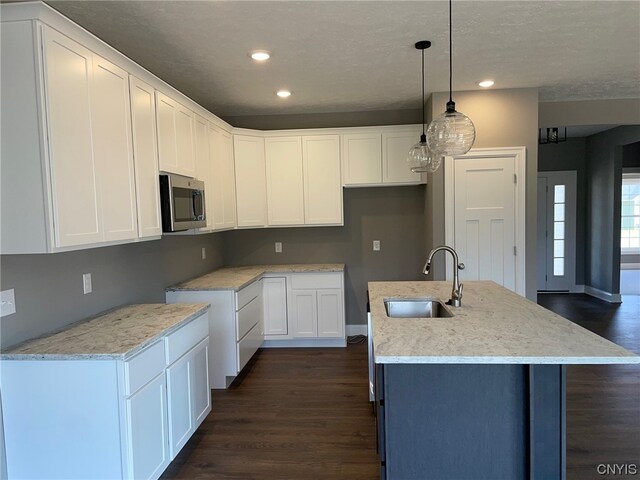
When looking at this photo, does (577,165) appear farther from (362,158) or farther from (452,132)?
(452,132)

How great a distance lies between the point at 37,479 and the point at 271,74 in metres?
3.14

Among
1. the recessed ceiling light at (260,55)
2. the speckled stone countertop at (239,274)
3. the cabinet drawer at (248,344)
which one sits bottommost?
the cabinet drawer at (248,344)

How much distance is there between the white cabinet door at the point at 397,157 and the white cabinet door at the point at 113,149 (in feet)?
9.52

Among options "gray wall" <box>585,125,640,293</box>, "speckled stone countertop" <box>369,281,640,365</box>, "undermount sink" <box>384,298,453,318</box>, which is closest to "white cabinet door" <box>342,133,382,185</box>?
"undermount sink" <box>384,298,453,318</box>

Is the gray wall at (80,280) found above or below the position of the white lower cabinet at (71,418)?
above

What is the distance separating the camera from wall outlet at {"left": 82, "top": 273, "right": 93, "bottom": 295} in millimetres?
2463

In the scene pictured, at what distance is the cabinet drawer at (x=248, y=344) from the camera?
12.0ft

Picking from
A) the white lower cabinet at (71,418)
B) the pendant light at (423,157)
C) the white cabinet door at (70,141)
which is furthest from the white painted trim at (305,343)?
the white cabinet door at (70,141)

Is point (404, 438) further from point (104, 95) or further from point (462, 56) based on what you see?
point (462, 56)

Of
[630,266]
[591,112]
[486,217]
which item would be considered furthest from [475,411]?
[630,266]

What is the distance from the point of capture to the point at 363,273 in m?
5.06

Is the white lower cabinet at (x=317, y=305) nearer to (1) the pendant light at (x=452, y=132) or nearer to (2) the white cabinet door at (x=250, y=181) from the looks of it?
(2) the white cabinet door at (x=250, y=181)

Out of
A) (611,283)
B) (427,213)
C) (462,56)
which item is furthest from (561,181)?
(462,56)

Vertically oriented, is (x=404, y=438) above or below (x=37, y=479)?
above
